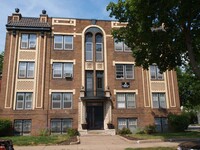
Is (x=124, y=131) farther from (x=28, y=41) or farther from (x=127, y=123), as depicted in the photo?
(x=28, y=41)

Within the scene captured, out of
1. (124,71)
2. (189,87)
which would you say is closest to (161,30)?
(124,71)

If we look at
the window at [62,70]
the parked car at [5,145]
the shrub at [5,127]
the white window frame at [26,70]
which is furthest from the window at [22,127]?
the parked car at [5,145]

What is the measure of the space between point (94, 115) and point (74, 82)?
4.45 m

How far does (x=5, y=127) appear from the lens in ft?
78.6

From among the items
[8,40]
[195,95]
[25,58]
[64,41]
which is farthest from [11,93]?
[195,95]

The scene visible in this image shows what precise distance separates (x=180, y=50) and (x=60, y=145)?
1153 centimetres

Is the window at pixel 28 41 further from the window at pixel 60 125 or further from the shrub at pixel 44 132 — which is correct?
the shrub at pixel 44 132

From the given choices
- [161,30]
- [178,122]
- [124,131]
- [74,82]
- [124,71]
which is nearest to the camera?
[161,30]

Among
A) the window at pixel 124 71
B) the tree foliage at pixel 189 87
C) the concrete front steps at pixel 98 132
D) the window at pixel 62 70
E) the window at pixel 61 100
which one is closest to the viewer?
the concrete front steps at pixel 98 132

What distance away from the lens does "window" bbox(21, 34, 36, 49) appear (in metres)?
27.9

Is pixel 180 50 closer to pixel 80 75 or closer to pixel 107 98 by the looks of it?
pixel 107 98

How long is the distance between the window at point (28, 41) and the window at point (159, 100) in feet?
51.1

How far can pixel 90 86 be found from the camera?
92.3 feet

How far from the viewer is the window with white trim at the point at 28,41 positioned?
2792 cm
